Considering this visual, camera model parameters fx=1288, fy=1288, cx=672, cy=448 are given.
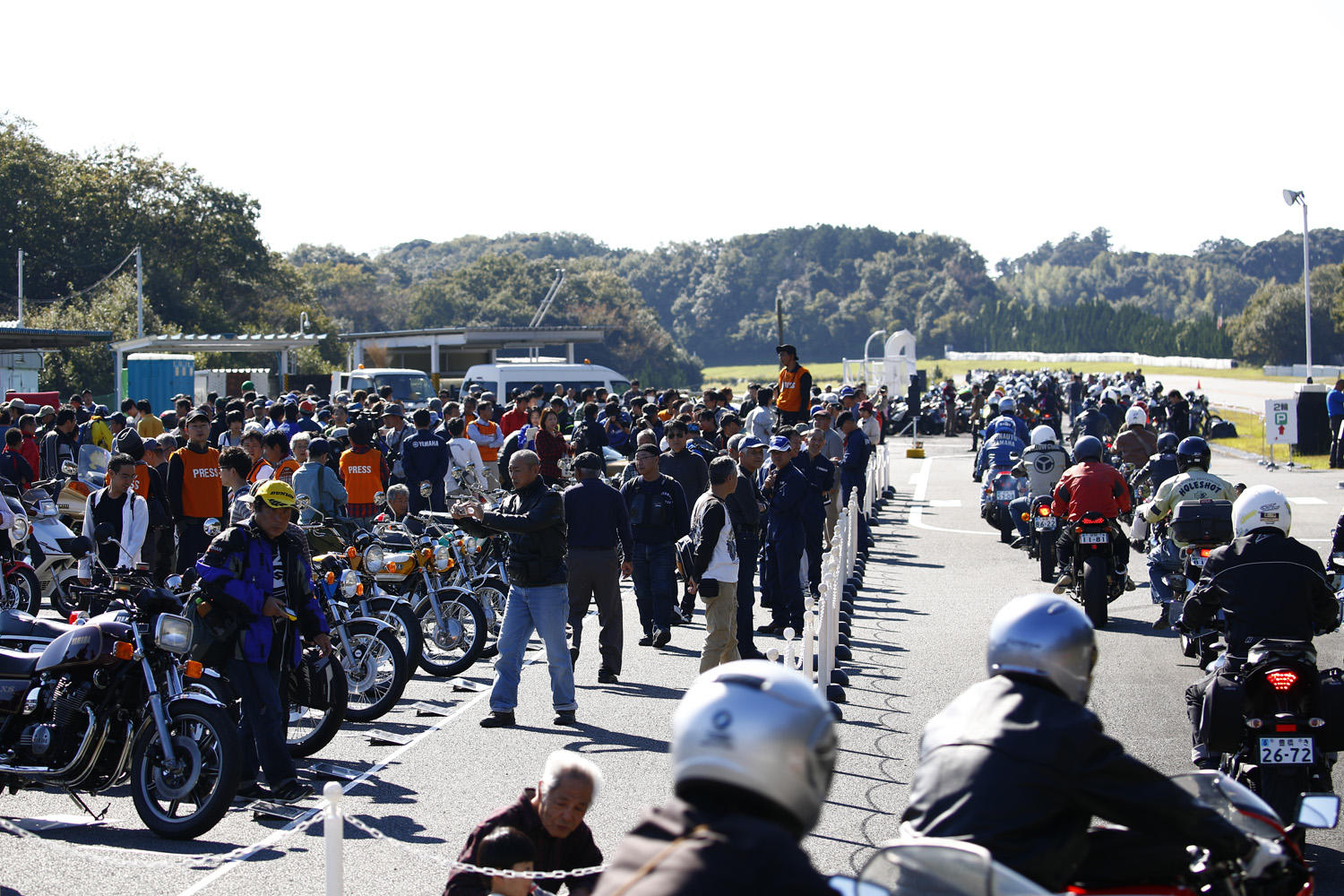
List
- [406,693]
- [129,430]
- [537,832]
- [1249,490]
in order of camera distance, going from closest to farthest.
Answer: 1. [537,832]
2. [1249,490]
3. [406,693]
4. [129,430]

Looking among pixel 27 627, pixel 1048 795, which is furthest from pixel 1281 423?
pixel 1048 795

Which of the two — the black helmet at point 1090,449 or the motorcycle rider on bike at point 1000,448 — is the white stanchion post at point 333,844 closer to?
the black helmet at point 1090,449

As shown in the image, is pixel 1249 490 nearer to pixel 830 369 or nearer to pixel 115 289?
pixel 115 289

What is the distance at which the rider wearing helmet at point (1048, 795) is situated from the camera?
10.8ft

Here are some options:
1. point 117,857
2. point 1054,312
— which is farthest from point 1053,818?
point 1054,312

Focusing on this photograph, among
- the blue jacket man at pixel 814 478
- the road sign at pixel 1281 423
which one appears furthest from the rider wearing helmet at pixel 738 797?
the road sign at pixel 1281 423

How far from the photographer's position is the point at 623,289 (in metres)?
109

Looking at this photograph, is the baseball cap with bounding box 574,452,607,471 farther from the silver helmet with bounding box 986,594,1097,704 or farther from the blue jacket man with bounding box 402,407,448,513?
the silver helmet with bounding box 986,594,1097,704

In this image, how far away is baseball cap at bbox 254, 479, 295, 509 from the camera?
7.34m

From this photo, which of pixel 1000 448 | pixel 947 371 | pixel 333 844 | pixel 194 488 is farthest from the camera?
pixel 947 371

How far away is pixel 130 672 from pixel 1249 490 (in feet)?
20.2

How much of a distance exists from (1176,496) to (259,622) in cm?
763

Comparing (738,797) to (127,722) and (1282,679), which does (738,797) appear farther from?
(127,722)

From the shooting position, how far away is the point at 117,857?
6461mm
